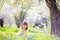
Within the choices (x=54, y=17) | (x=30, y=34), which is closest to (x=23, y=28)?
(x=30, y=34)

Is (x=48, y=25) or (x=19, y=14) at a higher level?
(x=19, y=14)

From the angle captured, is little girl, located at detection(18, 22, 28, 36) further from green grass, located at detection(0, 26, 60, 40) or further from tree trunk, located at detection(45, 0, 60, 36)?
tree trunk, located at detection(45, 0, 60, 36)

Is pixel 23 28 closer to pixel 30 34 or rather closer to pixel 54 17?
pixel 30 34

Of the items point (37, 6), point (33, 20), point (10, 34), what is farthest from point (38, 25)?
point (10, 34)

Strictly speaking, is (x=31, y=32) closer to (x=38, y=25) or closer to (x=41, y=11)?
(x=38, y=25)

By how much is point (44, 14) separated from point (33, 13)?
0.65ft

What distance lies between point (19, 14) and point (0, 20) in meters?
0.38

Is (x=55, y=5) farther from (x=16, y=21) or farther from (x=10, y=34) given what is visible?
(x=10, y=34)

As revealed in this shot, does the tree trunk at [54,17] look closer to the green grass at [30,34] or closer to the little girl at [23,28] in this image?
the green grass at [30,34]

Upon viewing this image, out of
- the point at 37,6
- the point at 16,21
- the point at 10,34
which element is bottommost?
the point at 10,34

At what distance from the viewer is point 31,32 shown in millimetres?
3166

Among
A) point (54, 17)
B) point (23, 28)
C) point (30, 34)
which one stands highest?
point (54, 17)

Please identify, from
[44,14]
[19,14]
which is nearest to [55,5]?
[44,14]

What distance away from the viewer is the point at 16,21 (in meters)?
3.19
